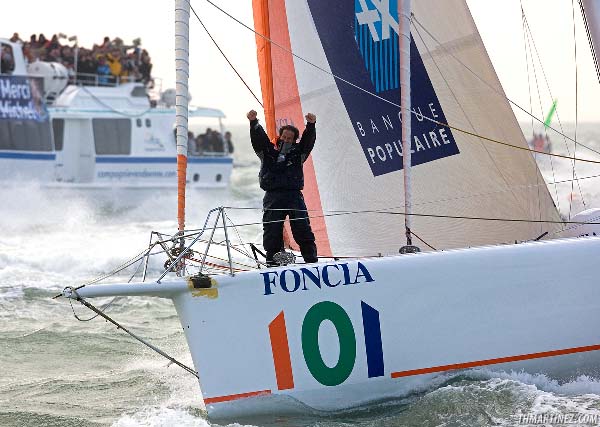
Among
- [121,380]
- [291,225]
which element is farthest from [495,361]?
[121,380]

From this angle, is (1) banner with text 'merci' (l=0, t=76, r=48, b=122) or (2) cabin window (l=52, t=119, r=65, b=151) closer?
(1) banner with text 'merci' (l=0, t=76, r=48, b=122)

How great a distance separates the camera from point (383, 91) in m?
8.30

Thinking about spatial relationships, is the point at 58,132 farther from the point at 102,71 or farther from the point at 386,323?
the point at 386,323

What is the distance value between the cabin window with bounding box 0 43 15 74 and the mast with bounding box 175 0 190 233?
703 inches

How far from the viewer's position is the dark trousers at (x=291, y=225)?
6969 millimetres

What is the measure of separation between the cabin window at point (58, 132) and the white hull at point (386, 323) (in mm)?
19193

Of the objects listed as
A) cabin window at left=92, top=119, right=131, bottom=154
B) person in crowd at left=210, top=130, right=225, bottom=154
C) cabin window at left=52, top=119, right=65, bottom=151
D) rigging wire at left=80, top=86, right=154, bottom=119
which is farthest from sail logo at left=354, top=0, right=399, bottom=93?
person in crowd at left=210, top=130, right=225, bottom=154

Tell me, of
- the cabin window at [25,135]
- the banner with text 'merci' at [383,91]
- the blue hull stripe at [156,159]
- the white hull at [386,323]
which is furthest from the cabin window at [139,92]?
the white hull at [386,323]

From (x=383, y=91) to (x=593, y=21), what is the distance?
1643mm

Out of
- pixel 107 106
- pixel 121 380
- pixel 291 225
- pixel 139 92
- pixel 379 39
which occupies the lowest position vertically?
pixel 121 380

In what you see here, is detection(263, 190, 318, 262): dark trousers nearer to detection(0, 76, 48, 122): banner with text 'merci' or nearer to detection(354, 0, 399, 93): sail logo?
detection(354, 0, 399, 93): sail logo

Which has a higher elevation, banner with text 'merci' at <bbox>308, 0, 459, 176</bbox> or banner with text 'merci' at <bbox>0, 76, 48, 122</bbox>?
banner with text 'merci' at <bbox>0, 76, 48, 122</bbox>

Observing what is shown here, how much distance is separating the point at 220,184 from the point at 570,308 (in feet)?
67.6

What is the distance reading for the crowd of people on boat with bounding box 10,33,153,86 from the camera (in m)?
25.1
